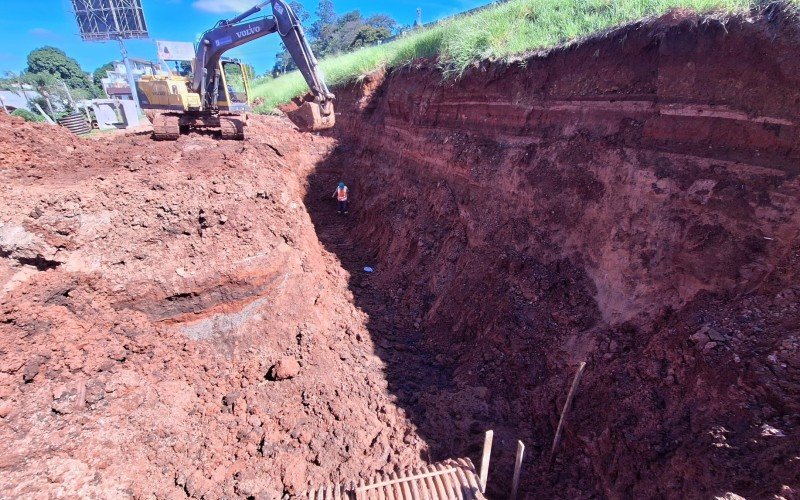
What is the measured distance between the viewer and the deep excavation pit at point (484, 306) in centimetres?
351

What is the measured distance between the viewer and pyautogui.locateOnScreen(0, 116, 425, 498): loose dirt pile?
12.7ft

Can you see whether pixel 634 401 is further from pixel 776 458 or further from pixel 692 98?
pixel 692 98

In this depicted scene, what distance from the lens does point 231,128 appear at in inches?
368

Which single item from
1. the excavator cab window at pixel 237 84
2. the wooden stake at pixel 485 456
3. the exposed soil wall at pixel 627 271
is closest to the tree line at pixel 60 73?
the excavator cab window at pixel 237 84

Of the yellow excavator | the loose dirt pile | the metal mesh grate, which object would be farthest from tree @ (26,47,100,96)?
the metal mesh grate

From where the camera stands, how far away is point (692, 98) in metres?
4.23

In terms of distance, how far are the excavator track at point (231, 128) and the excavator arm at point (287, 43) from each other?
1397 millimetres

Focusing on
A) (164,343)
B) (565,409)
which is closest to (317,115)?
(164,343)

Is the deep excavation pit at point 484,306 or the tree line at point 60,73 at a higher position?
the tree line at point 60,73

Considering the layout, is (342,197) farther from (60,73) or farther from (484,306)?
(60,73)

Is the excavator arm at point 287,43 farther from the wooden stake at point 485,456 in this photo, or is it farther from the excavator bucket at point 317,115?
the wooden stake at point 485,456

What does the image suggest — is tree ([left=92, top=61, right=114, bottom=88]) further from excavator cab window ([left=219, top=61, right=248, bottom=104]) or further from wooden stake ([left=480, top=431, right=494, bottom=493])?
wooden stake ([left=480, top=431, right=494, bottom=493])

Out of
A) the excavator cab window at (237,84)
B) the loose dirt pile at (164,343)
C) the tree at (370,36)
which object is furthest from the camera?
the tree at (370,36)

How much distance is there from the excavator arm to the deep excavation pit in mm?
2263
